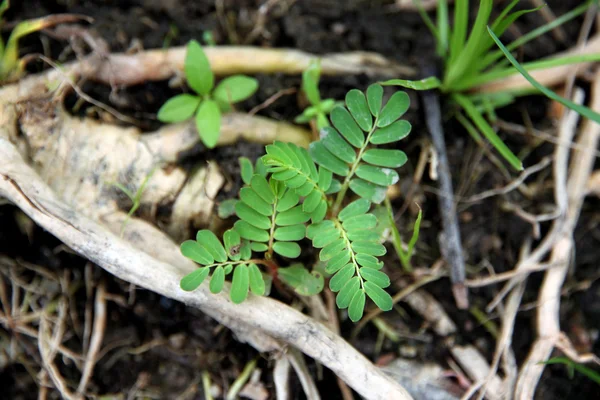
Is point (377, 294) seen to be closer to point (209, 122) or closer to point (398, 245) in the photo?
point (398, 245)

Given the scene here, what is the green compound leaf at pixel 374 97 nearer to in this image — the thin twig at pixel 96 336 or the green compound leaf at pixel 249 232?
the green compound leaf at pixel 249 232

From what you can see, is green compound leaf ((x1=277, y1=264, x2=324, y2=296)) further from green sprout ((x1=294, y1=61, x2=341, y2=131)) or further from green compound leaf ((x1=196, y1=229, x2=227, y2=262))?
green sprout ((x1=294, y1=61, x2=341, y2=131))

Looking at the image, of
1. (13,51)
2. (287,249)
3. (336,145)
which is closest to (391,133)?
(336,145)

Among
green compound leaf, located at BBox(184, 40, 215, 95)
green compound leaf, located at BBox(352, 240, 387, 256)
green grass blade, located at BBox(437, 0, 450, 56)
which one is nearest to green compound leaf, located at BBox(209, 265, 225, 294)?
green compound leaf, located at BBox(352, 240, 387, 256)

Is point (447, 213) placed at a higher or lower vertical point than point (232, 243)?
lower

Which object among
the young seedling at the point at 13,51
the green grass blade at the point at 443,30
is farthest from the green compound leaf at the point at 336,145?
the young seedling at the point at 13,51
